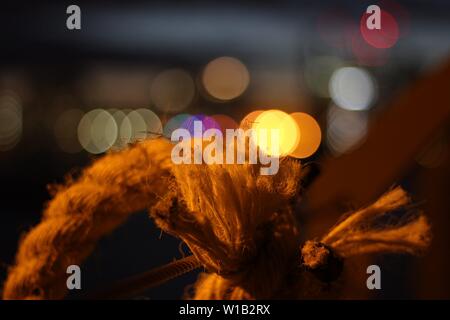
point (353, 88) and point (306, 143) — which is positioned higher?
point (353, 88)

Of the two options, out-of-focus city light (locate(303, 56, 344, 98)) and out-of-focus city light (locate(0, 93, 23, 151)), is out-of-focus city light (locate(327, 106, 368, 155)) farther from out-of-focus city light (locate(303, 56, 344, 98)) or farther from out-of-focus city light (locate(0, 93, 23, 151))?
out-of-focus city light (locate(0, 93, 23, 151))

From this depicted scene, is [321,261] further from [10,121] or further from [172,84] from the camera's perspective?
[172,84]

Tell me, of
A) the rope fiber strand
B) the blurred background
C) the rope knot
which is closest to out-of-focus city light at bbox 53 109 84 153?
the blurred background

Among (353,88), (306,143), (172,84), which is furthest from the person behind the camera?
(172,84)

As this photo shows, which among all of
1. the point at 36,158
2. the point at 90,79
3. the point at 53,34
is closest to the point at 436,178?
the point at 36,158

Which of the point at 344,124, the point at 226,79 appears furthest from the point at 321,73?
the point at 226,79
